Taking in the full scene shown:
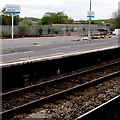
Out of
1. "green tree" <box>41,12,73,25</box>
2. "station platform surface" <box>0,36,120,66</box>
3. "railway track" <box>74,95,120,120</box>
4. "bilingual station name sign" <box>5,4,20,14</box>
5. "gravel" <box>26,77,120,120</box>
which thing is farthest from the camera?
"green tree" <box>41,12,73,25</box>

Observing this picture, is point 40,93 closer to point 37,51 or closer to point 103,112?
point 103,112

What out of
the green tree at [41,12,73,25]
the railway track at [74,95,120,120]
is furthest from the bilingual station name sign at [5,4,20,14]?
the green tree at [41,12,73,25]

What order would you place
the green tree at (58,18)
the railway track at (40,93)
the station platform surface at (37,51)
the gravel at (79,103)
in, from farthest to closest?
the green tree at (58,18) < the station platform surface at (37,51) < the railway track at (40,93) < the gravel at (79,103)

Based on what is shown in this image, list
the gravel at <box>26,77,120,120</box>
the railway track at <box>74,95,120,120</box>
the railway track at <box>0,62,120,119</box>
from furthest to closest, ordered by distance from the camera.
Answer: the railway track at <box>0,62,120,119</box>
the gravel at <box>26,77,120,120</box>
the railway track at <box>74,95,120,120</box>

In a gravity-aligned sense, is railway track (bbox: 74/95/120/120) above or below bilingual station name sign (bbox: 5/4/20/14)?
below

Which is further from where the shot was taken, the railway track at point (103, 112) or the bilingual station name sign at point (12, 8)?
the bilingual station name sign at point (12, 8)

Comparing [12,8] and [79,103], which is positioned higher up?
[12,8]

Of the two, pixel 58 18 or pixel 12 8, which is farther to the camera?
pixel 58 18

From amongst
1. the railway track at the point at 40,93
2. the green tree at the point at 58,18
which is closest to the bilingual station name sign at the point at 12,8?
the railway track at the point at 40,93

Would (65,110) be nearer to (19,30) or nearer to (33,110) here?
(33,110)

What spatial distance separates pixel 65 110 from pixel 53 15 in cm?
10413

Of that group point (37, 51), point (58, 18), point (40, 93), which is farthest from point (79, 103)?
point (58, 18)

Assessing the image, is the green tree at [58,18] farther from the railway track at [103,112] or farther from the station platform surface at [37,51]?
the railway track at [103,112]

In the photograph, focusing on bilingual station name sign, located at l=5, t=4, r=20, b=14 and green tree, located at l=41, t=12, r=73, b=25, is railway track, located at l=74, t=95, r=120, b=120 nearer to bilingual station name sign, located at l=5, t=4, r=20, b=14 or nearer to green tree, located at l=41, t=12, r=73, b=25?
bilingual station name sign, located at l=5, t=4, r=20, b=14
